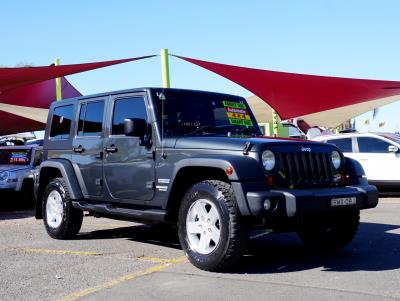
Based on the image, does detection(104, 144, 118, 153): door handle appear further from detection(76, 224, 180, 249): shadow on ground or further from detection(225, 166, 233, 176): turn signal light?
detection(225, 166, 233, 176): turn signal light

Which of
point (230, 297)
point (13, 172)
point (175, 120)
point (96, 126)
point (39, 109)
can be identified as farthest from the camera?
point (39, 109)

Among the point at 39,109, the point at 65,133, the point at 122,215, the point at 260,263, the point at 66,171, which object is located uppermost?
the point at 39,109

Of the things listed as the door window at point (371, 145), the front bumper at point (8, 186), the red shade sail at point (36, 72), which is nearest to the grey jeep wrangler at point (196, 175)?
the front bumper at point (8, 186)

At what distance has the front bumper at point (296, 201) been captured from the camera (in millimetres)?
5195

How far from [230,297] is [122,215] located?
2393 mm

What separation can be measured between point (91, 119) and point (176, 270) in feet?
9.33

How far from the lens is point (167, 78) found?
16.4 meters

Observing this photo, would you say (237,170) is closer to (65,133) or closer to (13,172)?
(65,133)

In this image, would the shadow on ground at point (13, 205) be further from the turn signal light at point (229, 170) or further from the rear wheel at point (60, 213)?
the turn signal light at point (229, 170)

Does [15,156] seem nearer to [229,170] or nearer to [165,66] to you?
[165,66]

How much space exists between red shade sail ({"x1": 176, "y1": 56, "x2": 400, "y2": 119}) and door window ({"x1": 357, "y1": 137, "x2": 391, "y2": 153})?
389cm

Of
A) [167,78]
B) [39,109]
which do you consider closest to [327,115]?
[167,78]

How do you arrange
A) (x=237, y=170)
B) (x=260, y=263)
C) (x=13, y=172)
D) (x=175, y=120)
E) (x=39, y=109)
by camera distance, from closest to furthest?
(x=237, y=170), (x=260, y=263), (x=175, y=120), (x=13, y=172), (x=39, y=109)

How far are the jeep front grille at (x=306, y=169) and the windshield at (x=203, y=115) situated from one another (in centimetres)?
107
